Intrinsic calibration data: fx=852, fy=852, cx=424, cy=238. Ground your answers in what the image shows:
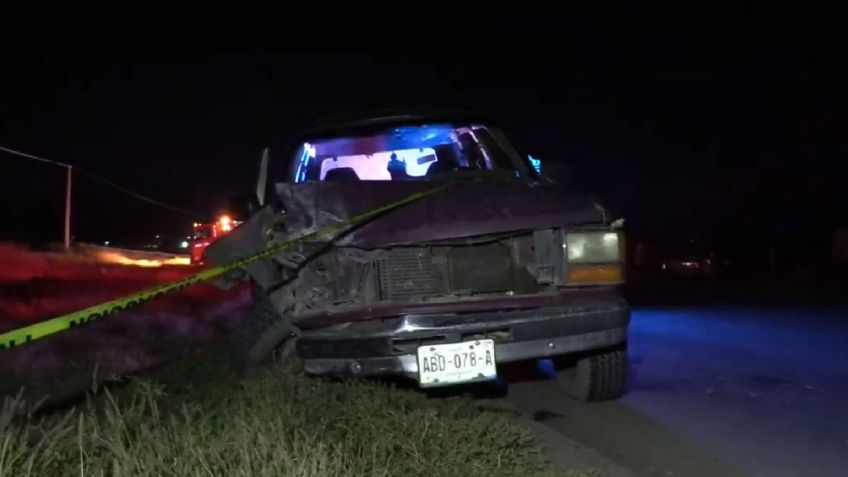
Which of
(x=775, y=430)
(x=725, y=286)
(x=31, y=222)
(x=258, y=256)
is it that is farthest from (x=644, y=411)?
(x=31, y=222)

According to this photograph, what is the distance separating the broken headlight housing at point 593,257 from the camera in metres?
4.99

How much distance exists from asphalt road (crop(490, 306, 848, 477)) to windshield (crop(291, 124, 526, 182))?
1.79 metres

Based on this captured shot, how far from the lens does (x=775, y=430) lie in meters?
5.24

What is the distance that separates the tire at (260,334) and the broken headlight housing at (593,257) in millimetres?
1696

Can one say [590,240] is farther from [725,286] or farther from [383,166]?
[725,286]

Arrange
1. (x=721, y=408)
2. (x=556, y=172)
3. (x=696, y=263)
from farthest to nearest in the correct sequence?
(x=696, y=263) < (x=556, y=172) < (x=721, y=408)

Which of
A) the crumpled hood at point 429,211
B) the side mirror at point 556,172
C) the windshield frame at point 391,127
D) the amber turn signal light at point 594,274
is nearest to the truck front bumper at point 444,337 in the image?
the amber turn signal light at point 594,274

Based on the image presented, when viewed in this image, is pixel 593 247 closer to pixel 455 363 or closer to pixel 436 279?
pixel 436 279

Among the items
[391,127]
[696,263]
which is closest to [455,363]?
[391,127]

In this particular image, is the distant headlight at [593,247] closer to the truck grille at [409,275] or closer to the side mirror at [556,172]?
the truck grille at [409,275]

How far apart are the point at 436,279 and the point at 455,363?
542 mm

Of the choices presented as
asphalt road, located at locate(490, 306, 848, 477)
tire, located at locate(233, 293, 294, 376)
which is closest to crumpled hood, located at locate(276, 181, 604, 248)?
tire, located at locate(233, 293, 294, 376)

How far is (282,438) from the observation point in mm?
3658

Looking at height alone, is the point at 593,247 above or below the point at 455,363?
above
